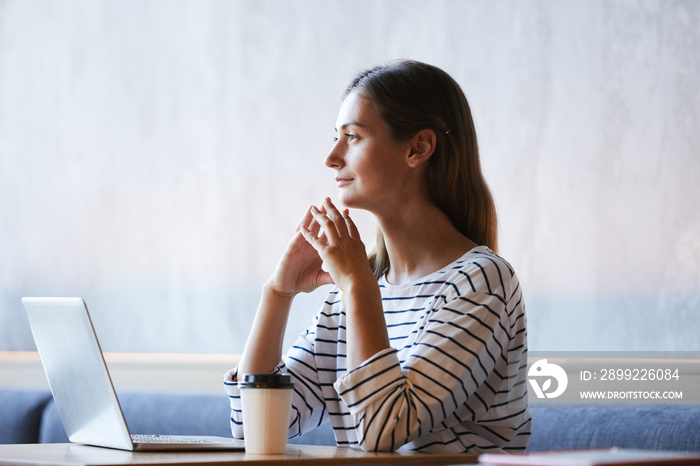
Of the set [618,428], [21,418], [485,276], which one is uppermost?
[485,276]

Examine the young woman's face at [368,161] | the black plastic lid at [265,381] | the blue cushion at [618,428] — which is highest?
the young woman's face at [368,161]

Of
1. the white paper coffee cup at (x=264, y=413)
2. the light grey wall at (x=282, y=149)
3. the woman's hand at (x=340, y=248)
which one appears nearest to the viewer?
the white paper coffee cup at (x=264, y=413)

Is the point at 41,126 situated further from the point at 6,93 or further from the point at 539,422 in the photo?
the point at 539,422

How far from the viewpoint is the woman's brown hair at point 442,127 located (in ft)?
4.76

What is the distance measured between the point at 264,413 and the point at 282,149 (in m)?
1.35

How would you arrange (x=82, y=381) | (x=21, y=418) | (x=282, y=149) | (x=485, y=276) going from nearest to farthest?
(x=82, y=381)
(x=485, y=276)
(x=21, y=418)
(x=282, y=149)

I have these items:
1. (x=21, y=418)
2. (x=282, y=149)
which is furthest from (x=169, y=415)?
(x=282, y=149)

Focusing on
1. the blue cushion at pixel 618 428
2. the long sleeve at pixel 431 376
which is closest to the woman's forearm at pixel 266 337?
the long sleeve at pixel 431 376

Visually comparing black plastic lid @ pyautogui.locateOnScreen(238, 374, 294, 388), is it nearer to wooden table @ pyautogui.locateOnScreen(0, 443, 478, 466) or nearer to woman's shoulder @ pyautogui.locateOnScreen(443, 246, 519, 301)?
wooden table @ pyautogui.locateOnScreen(0, 443, 478, 466)

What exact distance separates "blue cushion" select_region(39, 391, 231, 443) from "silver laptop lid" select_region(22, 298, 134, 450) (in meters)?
0.74

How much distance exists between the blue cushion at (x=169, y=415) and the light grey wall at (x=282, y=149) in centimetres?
26

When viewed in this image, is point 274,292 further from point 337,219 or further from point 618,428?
point 618,428

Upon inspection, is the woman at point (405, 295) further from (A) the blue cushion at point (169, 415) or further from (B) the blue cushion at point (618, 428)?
(A) the blue cushion at point (169, 415)

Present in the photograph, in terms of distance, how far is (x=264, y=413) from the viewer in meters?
1.03
